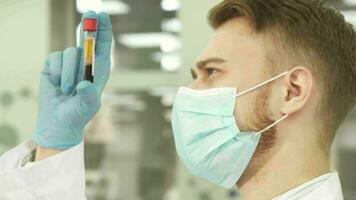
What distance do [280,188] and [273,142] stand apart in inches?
4.4

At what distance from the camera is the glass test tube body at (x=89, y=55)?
1.30 metres

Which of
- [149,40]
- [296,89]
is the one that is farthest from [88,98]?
[149,40]

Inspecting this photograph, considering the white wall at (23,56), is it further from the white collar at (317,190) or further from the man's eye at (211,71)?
the white collar at (317,190)

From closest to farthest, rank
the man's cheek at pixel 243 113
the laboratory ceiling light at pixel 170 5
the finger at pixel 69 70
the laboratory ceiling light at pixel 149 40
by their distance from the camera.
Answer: the man's cheek at pixel 243 113 < the finger at pixel 69 70 < the laboratory ceiling light at pixel 170 5 < the laboratory ceiling light at pixel 149 40

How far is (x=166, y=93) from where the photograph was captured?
2936mm

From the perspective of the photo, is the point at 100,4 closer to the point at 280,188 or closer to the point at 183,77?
the point at 183,77

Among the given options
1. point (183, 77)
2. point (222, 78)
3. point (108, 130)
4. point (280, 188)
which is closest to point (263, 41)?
point (222, 78)

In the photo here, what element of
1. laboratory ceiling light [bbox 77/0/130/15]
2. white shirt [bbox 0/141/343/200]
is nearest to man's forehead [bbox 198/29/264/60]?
white shirt [bbox 0/141/343/200]

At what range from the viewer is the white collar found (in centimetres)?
112

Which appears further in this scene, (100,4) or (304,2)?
(100,4)

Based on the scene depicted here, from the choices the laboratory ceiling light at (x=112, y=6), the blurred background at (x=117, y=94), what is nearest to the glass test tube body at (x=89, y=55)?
the blurred background at (x=117, y=94)

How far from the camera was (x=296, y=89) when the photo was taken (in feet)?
3.91

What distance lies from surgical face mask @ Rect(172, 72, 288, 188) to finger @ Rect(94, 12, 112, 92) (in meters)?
0.27

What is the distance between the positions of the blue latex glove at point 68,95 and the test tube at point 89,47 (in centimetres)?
3
